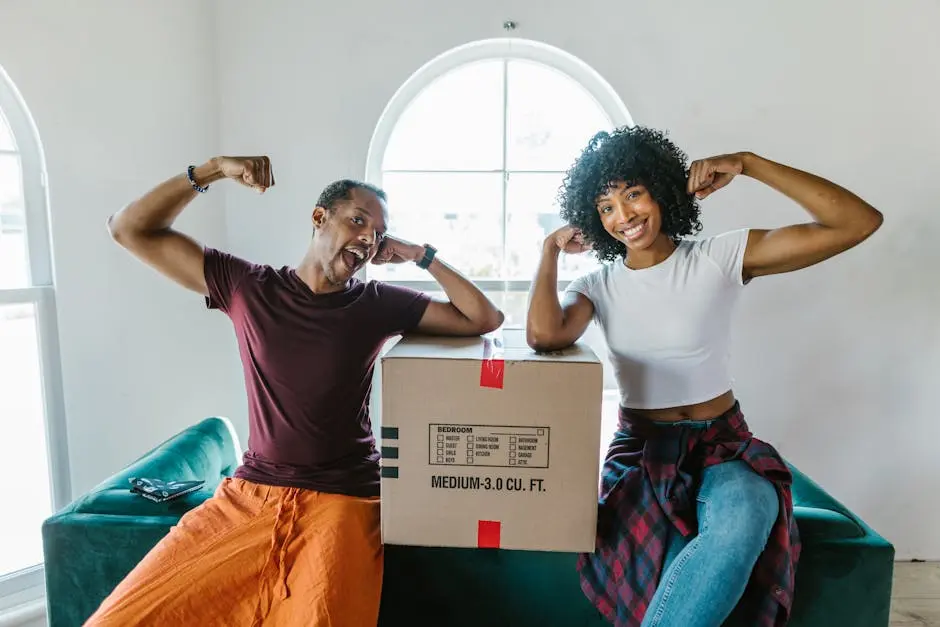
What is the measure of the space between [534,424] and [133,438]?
152 centimetres

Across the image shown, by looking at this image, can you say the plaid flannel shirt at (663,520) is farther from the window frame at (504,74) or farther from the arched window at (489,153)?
the window frame at (504,74)

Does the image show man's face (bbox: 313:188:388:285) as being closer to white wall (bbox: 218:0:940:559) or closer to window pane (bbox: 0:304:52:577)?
white wall (bbox: 218:0:940:559)

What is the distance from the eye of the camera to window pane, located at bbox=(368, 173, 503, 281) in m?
2.13

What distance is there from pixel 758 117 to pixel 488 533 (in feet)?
5.33

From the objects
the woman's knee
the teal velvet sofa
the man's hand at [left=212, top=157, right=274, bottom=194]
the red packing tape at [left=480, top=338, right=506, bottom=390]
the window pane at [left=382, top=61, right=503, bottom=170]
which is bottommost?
the teal velvet sofa

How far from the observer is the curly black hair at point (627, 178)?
1.35 metres

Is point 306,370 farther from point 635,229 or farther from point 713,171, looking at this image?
point 713,171

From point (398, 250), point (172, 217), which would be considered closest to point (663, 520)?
point (398, 250)

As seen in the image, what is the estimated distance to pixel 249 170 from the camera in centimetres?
130

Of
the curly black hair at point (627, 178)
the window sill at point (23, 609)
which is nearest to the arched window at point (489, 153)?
the curly black hair at point (627, 178)

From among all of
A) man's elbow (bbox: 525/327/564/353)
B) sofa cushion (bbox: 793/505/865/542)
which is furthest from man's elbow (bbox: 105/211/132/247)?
sofa cushion (bbox: 793/505/865/542)

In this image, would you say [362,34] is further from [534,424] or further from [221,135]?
[534,424]

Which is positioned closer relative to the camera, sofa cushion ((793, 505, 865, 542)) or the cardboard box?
the cardboard box

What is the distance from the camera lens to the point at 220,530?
1162mm
